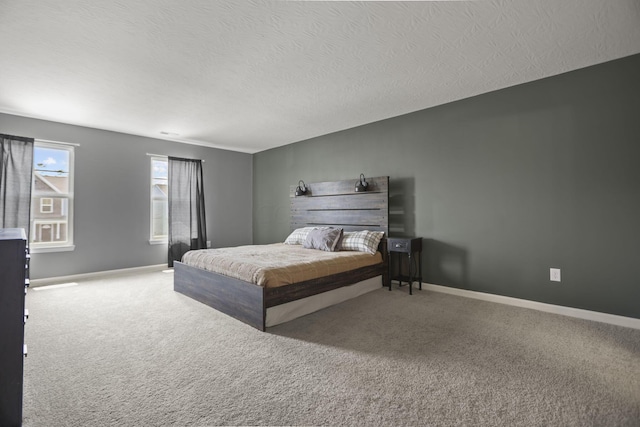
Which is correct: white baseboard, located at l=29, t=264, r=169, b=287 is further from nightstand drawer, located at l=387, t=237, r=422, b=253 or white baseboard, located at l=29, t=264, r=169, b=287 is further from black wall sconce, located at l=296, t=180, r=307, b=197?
nightstand drawer, located at l=387, t=237, r=422, b=253

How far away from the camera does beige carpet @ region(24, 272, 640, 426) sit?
1571mm

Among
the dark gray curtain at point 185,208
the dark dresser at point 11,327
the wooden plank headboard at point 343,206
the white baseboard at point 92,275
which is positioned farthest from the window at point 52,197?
the dark dresser at point 11,327

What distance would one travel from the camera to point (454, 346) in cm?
234

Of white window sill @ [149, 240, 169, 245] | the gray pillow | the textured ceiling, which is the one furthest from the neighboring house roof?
the gray pillow

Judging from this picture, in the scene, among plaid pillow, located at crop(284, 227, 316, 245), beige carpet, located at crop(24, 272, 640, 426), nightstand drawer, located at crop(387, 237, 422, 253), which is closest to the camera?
beige carpet, located at crop(24, 272, 640, 426)

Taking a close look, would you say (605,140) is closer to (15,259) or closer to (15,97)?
(15,259)

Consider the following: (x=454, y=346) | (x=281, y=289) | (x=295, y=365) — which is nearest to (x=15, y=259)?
(x=295, y=365)

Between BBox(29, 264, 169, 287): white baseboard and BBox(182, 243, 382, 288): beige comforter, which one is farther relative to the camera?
BBox(29, 264, 169, 287): white baseboard

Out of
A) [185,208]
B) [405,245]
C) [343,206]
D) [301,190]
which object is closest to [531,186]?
[405,245]

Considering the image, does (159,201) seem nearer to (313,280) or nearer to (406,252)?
(313,280)

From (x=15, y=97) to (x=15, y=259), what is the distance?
11.3 ft

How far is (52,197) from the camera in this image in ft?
14.9

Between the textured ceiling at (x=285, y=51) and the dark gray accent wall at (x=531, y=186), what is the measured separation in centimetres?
30

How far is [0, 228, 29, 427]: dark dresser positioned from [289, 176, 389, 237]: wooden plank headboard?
147 inches
